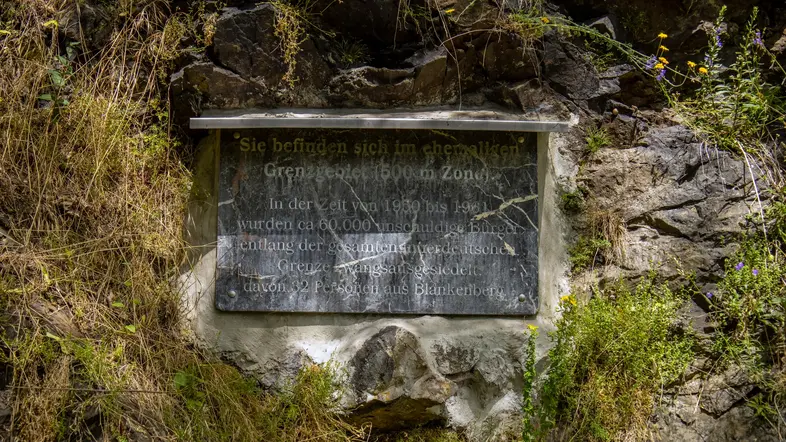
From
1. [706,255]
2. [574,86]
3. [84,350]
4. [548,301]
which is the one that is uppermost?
[574,86]

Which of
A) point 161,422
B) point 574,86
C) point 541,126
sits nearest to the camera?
point 161,422

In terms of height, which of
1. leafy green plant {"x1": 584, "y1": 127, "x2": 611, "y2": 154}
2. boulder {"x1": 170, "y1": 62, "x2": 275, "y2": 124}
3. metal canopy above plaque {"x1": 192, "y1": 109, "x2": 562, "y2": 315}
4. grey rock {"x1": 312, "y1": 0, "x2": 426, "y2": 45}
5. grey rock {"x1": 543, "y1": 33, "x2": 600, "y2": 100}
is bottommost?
metal canopy above plaque {"x1": 192, "y1": 109, "x2": 562, "y2": 315}

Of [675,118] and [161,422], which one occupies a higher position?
[675,118]

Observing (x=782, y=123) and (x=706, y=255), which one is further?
(x=782, y=123)

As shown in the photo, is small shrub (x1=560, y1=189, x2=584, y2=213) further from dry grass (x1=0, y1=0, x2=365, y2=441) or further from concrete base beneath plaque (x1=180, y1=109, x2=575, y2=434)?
dry grass (x1=0, y1=0, x2=365, y2=441)

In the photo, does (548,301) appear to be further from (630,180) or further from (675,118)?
(675,118)

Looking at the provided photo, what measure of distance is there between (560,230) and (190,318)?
192 centimetres

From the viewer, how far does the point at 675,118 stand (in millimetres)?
3818

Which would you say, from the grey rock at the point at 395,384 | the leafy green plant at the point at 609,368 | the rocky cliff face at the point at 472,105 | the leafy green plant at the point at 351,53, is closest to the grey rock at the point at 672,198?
the rocky cliff face at the point at 472,105

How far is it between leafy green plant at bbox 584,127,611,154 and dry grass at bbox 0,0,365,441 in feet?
5.93

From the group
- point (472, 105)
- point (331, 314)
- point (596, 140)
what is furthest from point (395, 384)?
point (596, 140)

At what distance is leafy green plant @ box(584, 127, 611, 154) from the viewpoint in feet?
12.3

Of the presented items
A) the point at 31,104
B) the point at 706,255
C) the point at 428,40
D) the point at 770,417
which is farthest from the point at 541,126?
the point at 31,104

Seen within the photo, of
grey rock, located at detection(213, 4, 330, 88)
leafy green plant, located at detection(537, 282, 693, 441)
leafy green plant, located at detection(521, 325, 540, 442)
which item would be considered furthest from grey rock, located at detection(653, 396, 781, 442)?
grey rock, located at detection(213, 4, 330, 88)
